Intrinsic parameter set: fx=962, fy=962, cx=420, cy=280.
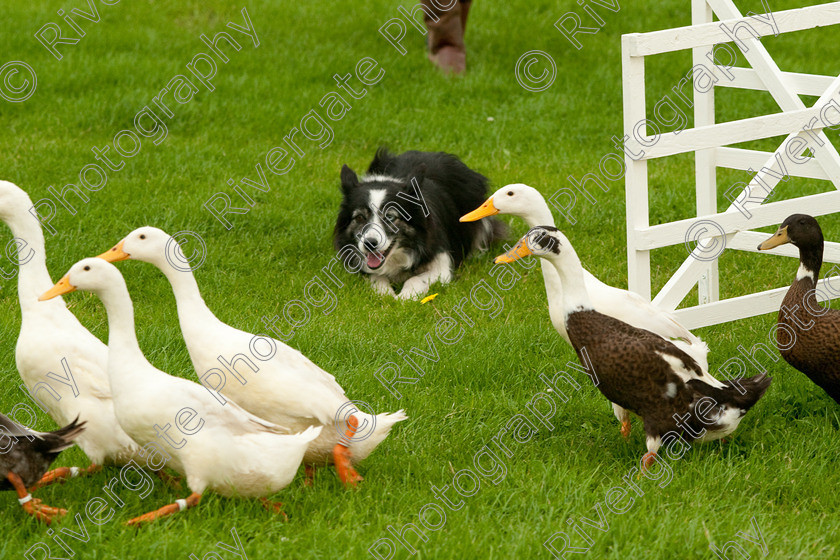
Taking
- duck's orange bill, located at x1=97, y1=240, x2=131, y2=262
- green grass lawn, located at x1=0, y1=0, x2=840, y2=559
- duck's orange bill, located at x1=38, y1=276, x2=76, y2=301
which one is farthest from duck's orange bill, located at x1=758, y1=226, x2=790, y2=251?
duck's orange bill, located at x1=38, y1=276, x2=76, y2=301

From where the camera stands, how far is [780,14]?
450cm

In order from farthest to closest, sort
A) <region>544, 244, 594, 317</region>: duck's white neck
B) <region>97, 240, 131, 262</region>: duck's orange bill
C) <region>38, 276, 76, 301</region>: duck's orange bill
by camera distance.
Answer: <region>544, 244, 594, 317</region>: duck's white neck, <region>97, 240, 131, 262</region>: duck's orange bill, <region>38, 276, 76, 301</region>: duck's orange bill

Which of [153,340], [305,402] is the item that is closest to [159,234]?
[305,402]

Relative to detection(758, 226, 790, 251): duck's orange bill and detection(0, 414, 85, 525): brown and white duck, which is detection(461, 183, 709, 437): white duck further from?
detection(0, 414, 85, 525): brown and white duck

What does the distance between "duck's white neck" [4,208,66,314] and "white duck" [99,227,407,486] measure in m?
0.45

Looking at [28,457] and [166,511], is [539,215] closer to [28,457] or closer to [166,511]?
[166,511]

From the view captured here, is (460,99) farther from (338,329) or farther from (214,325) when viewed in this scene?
(214,325)

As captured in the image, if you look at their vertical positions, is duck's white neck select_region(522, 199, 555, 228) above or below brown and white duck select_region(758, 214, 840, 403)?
below

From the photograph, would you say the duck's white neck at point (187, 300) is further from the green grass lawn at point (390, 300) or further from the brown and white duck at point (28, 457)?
the green grass lawn at point (390, 300)

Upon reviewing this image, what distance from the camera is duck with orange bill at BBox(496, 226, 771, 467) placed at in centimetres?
378

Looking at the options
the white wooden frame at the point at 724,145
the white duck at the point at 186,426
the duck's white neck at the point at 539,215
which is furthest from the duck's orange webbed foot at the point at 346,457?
the white wooden frame at the point at 724,145

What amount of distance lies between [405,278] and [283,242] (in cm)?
90

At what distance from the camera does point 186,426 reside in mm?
3236

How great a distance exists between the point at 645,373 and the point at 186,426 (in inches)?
69.0
